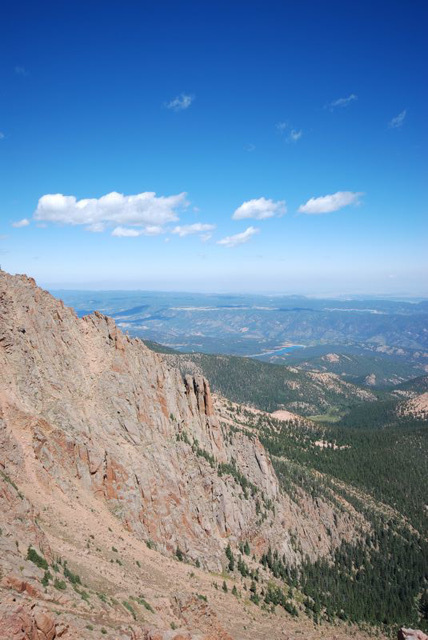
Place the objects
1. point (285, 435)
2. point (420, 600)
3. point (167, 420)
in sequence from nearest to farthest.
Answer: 1. point (167, 420)
2. point (420, 600)
3. point (285, 435)

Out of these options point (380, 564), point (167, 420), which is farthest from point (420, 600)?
point (167, 420)

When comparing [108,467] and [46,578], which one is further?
[108,467]

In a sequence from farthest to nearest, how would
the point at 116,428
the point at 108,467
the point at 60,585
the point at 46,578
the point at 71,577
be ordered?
the point at 116,428 < the point at 108,467 < the point at 71,577 < the point at 60,585 < the point at 46,578

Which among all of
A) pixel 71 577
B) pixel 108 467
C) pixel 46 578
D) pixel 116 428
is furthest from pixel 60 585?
pixel 116 428

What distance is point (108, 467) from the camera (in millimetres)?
→ 59250

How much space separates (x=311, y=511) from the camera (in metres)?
105

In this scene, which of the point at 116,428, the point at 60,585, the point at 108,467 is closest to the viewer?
the point at 60,585

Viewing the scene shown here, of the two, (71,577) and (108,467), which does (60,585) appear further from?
(108,467)

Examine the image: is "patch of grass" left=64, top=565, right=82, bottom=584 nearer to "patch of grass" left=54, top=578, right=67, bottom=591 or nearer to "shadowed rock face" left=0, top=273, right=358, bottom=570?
"patch of grass" left=54, top=578, right=67, bottom=591

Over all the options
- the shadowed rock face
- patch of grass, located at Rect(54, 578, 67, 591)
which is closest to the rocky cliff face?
the shadowed rock face

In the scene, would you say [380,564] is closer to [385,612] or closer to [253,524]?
[385,612]

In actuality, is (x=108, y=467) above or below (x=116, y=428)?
below

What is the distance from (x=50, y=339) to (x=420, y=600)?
110 metres

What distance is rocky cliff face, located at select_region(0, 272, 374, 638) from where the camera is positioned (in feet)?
136
